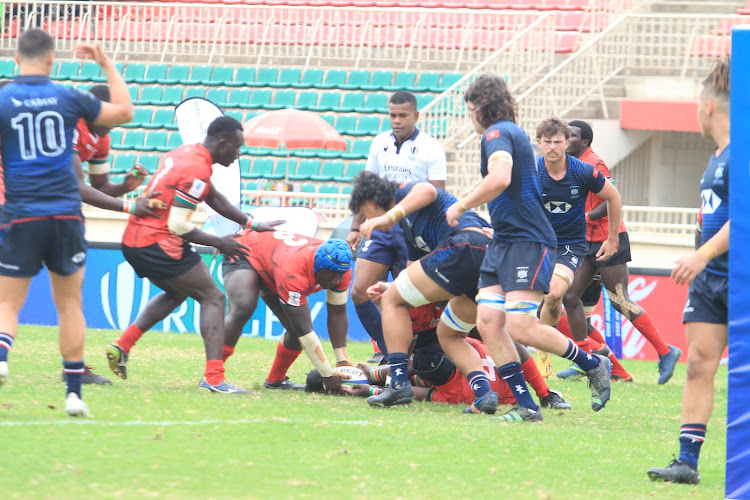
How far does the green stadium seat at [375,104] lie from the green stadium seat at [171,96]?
15.1 feet

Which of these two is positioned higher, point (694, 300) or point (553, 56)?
point (553, 56)

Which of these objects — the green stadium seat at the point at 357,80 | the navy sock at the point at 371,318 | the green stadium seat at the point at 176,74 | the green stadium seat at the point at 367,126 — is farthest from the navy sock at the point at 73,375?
the green stadium seat at the point at 176,74

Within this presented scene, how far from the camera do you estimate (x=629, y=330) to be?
1440cm

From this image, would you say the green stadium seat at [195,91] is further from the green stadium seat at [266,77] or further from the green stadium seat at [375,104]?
the green stadium seat at [375,104]

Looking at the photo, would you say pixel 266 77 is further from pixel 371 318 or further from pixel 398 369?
pixel 398 369

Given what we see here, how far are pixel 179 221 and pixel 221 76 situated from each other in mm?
17929

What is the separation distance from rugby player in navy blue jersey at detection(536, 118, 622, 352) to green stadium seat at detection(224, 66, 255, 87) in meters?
15.8

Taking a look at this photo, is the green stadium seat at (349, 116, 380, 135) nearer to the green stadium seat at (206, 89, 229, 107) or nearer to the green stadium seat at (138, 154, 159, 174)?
the green stadium seat at (206, 89, 229, 107)

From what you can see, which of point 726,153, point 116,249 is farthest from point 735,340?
point 116,249

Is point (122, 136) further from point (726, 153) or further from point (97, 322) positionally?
point (726, 153)

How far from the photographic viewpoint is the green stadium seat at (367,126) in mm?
22203

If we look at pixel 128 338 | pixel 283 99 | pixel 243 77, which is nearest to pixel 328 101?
pixel 283 99

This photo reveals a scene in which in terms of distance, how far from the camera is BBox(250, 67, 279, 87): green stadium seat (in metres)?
24.5

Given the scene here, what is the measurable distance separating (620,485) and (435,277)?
2.28m
